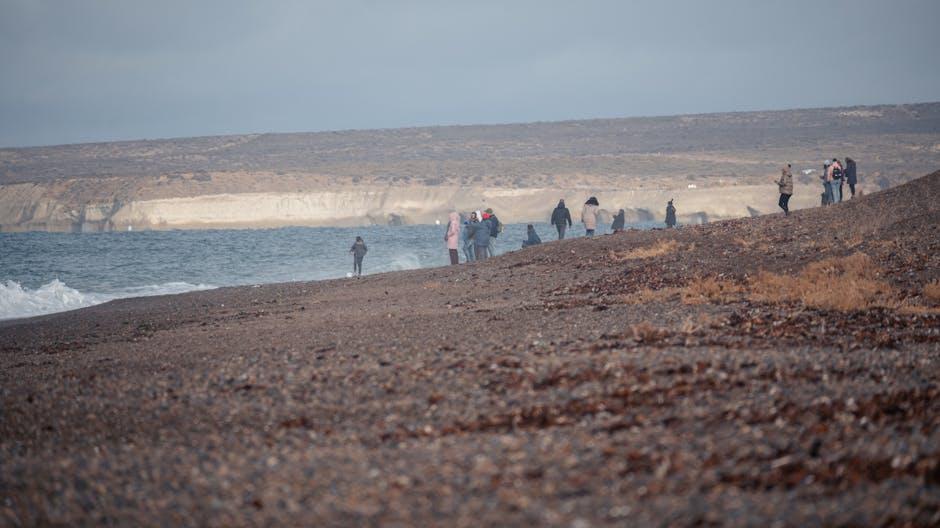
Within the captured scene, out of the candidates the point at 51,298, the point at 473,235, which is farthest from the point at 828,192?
the point at 51,298

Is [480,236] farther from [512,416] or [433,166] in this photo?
[433,166]

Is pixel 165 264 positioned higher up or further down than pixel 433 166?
further down

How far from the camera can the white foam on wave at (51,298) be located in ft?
96.6

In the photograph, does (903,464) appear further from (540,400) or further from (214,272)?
(214,272)

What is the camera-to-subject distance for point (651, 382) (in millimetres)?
8781

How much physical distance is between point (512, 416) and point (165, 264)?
1718 inches

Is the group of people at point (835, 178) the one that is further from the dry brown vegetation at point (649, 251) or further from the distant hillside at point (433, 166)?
the distant hillside at point (433, 166)

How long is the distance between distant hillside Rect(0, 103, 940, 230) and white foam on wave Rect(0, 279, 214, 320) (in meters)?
60.1

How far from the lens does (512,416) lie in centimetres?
798

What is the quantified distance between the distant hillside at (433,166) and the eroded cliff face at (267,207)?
15cm

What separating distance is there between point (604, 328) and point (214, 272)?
34.7 meters

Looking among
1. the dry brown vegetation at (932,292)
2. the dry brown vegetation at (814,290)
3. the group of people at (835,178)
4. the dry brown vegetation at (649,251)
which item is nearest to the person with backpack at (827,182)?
the group of people at (835,178)

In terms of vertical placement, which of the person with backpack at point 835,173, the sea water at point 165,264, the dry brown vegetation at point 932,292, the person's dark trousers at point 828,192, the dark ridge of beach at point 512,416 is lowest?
the sea water at point 165,264

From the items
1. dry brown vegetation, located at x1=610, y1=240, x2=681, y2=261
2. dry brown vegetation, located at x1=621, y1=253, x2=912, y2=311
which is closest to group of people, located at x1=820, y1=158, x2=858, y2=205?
dry brown vegetation, located at x1=610, y1=240, x2=681, y2=261
